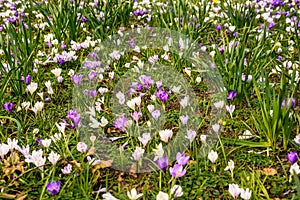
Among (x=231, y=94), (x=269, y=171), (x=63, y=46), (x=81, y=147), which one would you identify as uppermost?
(x=63, y=46)

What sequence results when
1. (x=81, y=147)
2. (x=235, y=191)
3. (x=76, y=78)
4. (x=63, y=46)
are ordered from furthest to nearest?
(x=63, y=46) → (x=76, y=78) → (x=81, y=147) → (x=235, y=191)

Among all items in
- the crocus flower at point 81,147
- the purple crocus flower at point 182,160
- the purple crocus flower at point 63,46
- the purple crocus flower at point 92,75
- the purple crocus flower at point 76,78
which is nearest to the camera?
the purple crocus flower at point 182,160

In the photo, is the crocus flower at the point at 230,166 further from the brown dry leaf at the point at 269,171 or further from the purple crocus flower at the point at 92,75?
the purple crocus flower at the point at 92,75

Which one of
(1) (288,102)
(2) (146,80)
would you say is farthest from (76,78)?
(1) (288,102)

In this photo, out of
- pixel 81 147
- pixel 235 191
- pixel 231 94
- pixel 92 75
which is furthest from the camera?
pixel 92 75

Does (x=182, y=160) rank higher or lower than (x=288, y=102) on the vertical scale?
lower

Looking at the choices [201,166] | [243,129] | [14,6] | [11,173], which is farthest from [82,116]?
[14,6]

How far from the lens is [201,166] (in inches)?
83.5

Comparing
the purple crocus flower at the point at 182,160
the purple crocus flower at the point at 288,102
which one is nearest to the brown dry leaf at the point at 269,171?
the purple crocus flower at the point at 288,102

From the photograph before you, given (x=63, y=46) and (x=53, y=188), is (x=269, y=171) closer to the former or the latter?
(x=53, y=188)

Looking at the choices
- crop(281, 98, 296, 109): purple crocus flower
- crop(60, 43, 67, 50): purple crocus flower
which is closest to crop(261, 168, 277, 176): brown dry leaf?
crop(281, 98, 296, 109): purple crocus flower

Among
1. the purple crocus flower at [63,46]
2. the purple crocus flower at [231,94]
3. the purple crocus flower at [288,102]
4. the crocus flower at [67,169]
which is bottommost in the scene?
the crocus flower at [67,169]

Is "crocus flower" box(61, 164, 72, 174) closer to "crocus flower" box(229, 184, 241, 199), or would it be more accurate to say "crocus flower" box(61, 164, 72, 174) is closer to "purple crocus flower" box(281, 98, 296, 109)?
"crocus flower" box(229, 184, 241, 199)

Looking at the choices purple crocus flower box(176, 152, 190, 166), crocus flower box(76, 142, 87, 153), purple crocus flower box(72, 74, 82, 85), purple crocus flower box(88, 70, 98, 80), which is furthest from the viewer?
purple crocus flower box(88, 70, 98, 80)
